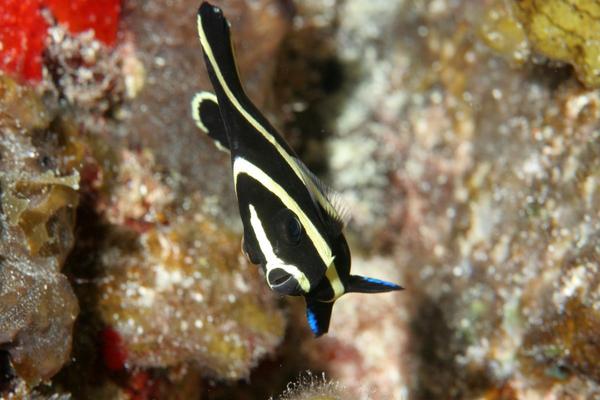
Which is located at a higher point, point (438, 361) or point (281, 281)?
point (281, 281)

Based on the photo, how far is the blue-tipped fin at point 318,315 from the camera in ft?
7.52

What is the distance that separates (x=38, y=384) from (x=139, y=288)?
838mm

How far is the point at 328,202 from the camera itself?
220 cm

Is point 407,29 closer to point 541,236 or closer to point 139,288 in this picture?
point 541,236

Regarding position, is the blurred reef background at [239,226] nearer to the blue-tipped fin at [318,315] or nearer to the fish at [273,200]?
the blue-tipped fin at [318,315]

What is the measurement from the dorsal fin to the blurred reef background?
28.7 inches

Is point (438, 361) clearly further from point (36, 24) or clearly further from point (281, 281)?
point (36, 24)

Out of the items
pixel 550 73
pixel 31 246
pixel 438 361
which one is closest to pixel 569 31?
pixel 550 73

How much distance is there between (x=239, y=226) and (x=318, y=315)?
5.25 feet

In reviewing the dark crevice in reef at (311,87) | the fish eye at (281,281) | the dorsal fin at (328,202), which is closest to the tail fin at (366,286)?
the dorsal fin at (328,202)

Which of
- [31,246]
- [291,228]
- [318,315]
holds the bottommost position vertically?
[31,246]

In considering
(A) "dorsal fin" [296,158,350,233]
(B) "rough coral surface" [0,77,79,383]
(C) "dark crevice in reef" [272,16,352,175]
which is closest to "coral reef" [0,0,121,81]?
(B) "rough coral surface" [0,77,79,383]

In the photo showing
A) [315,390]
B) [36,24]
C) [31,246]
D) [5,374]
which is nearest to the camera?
[315,390]

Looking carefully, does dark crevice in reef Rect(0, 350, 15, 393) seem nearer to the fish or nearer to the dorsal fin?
the fish
